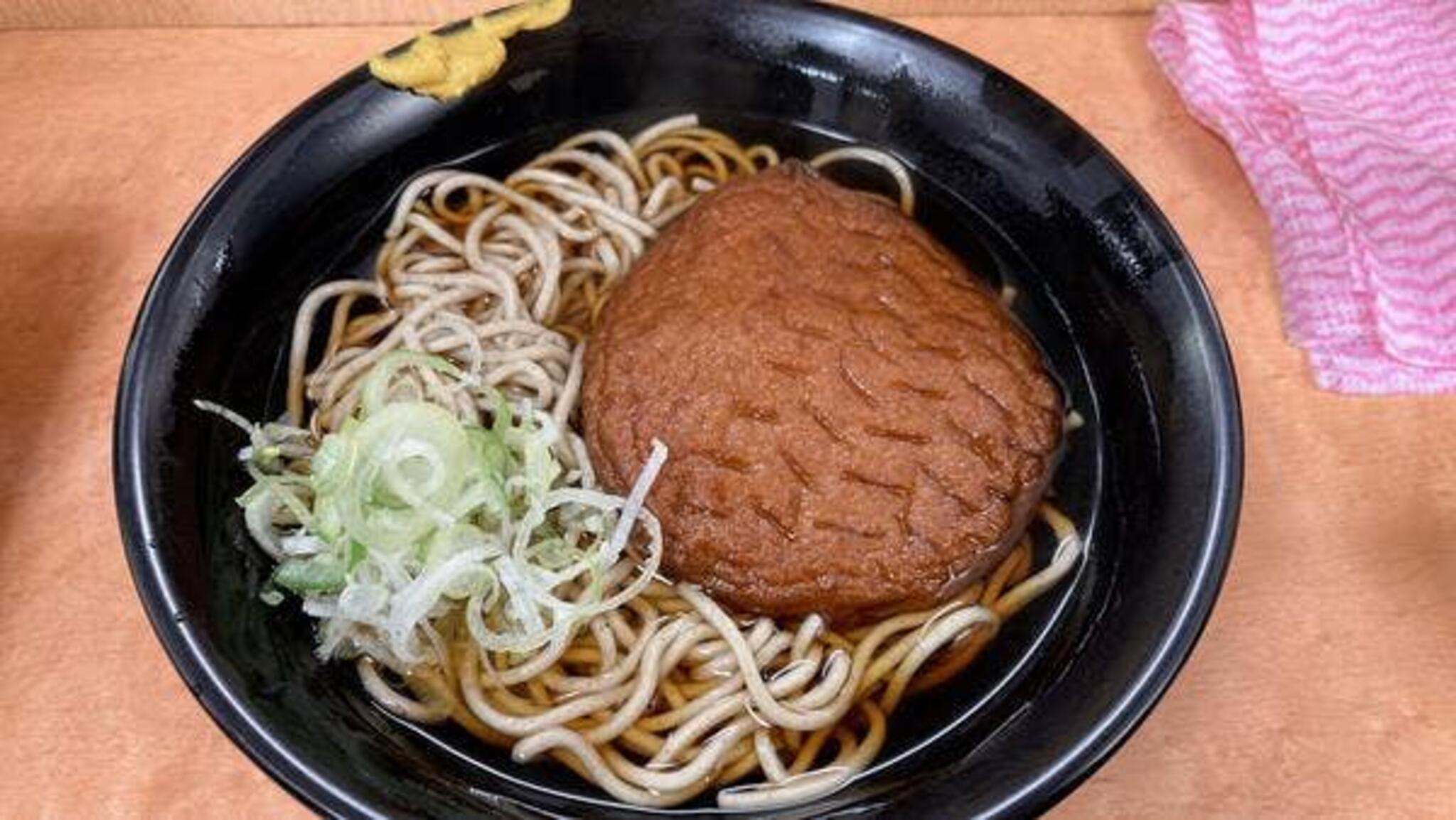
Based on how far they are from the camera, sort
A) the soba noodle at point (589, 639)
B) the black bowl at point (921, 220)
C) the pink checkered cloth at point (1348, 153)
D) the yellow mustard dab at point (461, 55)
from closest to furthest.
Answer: the black bowl at point (921, 220) → the soba noodle at point (589, 639) → the yellow mustard dab at point (461, 55) → the pink checkered cloth at point (1348, 153)

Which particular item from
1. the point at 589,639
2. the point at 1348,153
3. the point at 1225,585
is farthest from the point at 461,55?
the point at 1348,153

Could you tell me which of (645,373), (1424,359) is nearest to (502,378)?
(645,373)

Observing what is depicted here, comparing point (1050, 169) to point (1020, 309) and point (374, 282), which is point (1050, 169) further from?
point (374, 282)

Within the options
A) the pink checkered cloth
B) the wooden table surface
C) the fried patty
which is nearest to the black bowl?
the fried patty

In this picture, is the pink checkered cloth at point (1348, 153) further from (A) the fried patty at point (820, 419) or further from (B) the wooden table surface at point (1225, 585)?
(A) the fried patty at point (820, 419)

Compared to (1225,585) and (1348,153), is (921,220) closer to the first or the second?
(1225,585)

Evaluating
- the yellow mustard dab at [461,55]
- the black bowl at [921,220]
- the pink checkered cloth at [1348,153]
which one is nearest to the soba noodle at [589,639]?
the black bowl at [921,220]
